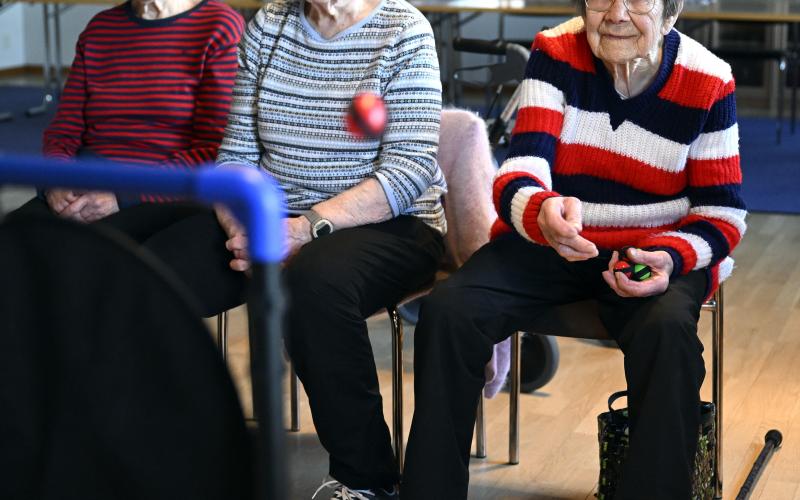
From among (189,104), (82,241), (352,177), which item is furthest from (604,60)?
(82,241)

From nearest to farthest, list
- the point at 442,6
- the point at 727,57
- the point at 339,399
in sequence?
the point at 339,399 → the point at 442,6 → the point at 727,57

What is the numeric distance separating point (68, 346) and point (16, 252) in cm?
8

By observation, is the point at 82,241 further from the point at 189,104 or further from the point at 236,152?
the point at 189,104

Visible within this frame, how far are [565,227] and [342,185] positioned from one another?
493 millimetres

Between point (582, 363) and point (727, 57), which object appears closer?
point (582, 363)

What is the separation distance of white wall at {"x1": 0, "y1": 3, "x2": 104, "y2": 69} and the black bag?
7764 millimetres

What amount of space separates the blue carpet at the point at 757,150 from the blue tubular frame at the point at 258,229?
420 centimetres

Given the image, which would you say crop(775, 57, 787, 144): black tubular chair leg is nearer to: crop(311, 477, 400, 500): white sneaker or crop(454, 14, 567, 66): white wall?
crop(454, 14, 567, 66): white wall

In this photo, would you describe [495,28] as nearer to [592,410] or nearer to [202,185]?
[592,410]

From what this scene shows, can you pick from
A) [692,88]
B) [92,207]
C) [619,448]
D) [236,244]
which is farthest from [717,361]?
[92,207]

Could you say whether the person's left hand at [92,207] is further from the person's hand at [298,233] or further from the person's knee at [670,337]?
the person's knee at [670,337]

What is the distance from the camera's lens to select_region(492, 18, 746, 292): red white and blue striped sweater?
1987mm

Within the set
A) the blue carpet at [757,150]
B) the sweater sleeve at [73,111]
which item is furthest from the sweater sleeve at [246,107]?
the blue carpet at [757,150]

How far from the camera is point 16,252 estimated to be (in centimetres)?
94
